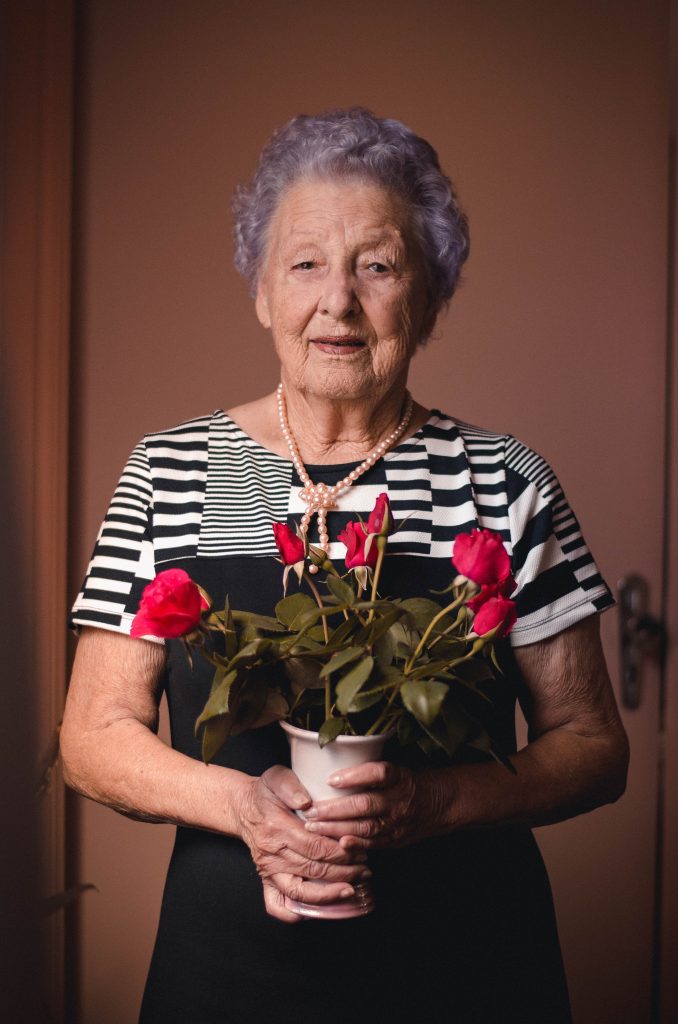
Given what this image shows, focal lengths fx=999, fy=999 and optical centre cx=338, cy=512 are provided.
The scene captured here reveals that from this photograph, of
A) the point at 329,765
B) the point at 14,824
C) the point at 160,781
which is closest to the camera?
the point at 329,765

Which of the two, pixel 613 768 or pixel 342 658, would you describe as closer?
pixel 342 658

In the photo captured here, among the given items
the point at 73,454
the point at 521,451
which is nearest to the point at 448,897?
the point at 521,451

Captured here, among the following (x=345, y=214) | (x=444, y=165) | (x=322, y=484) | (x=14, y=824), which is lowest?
(x=14, y=824)

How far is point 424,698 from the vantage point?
835 mm

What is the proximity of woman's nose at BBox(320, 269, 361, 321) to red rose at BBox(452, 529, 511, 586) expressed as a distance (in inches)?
18.0

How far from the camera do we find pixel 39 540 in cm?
204

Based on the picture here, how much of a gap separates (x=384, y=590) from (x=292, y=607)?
1.03 ft

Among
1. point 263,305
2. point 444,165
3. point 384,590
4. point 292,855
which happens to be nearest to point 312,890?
point 292,855

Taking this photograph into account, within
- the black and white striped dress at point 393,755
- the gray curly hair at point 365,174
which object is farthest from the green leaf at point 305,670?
the gray curly hair at point 365,174

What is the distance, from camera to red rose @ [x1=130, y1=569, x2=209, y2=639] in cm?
84

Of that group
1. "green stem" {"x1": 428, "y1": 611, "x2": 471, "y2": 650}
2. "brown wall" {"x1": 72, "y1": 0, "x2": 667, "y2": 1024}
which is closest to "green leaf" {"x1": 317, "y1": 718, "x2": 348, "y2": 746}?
"green stem" {"x1": 428, "y1": 611, "x2": 471, "y2": 650}

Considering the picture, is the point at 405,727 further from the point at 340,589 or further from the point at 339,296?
the point at 339,296

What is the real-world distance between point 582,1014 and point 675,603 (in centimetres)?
99

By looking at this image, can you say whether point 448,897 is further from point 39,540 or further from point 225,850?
point 39,540
